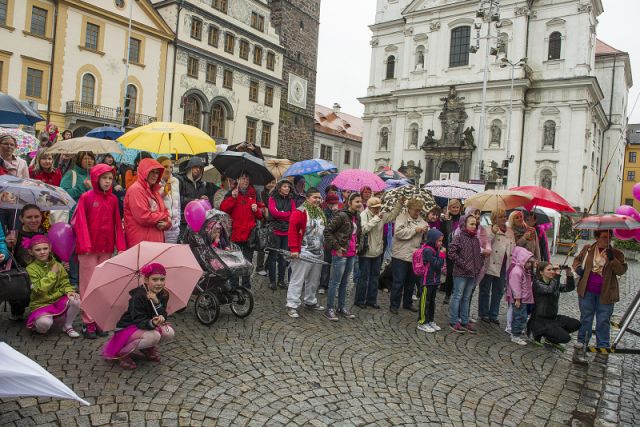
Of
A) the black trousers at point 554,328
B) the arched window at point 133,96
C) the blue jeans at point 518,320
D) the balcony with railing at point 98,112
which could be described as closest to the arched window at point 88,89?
the balcony with railing at point 98,112

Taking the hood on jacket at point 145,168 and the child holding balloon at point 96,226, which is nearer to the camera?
the child holding balloon at point 96,226

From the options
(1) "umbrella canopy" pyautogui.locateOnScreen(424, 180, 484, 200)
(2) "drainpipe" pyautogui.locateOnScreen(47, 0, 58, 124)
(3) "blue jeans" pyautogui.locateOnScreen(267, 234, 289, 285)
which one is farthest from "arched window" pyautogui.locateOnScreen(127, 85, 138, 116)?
(3) "blue jeans" pyautogui.locateOnScreen(267, 234, 289, 285)

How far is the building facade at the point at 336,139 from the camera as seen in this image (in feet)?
181

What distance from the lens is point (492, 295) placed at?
312 inches

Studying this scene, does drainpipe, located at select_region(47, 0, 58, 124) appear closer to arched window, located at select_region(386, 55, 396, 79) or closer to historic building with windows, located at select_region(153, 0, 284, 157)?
historic building with windows, located at select_region(153, 0, 284, 157)

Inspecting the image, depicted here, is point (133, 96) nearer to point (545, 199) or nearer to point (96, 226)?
point (96, 226)

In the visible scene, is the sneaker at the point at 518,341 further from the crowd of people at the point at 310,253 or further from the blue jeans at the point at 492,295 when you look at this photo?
the blue jeans at the point at 492,295

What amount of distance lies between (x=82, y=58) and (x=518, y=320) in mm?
29143

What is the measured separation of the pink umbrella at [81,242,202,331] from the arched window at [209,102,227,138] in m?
32.0

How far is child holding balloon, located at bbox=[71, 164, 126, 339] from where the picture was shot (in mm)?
5531

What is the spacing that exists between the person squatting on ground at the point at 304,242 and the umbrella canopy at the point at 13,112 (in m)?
4.68

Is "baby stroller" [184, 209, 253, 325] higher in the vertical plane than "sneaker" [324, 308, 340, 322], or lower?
higher

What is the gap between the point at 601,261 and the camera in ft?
20.5

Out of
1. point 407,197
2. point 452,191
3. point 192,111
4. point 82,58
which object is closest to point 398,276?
point 407,197
